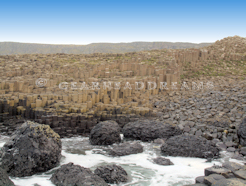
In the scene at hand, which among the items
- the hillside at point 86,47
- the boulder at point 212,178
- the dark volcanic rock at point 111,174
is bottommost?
the dark volcanic rock at point 111,174

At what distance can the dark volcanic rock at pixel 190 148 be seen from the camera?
7.79 metres

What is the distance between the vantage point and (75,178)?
5398mm

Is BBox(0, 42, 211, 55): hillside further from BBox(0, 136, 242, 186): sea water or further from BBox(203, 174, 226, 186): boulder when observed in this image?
BBox(203, 174, 226, 186): boulder

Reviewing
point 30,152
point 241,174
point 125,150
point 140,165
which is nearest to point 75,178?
point 30,152

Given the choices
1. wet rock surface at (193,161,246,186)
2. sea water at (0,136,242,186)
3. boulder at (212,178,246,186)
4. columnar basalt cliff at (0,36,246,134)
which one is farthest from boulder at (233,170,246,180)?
columnar basalt cliff at (0,36,246,134)

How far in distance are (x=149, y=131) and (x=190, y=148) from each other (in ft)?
7.04

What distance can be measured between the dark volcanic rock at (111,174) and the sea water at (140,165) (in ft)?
0.63

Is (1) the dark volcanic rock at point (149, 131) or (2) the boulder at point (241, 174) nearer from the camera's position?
(2) the boulder at point (241, 174)

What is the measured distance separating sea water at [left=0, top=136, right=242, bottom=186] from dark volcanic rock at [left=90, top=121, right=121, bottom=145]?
10.6 inches

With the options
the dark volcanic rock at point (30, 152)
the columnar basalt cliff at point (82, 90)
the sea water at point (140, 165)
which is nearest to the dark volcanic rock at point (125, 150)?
the sea water at point (140, 165)

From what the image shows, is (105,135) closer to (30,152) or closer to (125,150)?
(125,150)

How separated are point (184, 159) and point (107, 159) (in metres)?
2.51

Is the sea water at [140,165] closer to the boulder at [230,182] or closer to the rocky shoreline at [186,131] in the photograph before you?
the rocky shoreline at [186,131]

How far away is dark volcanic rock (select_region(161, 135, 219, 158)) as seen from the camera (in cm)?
779
